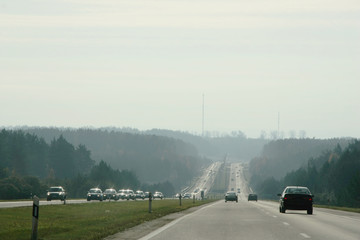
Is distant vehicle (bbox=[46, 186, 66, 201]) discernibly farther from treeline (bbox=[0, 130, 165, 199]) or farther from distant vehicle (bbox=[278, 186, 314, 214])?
distant vehicle (bbox=[278, 186, 314, 214])

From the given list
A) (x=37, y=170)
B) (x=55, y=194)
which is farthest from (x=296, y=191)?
(x=37, y=170)

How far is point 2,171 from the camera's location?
122938mm

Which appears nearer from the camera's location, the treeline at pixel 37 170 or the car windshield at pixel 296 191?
the car windshield at pixel 296 191

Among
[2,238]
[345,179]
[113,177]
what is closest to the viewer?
[2,238]

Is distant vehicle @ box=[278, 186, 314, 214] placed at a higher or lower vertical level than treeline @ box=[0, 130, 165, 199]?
lower

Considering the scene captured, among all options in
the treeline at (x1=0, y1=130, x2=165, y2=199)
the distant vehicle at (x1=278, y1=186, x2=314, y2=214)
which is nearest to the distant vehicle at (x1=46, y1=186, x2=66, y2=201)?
the treeline at (x1=0, y1=130, x2=165, y2=199)

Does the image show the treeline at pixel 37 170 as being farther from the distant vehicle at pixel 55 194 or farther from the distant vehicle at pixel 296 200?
the distant vehicle at pixel 296 200

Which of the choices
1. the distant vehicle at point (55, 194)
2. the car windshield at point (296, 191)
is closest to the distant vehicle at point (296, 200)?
the car windshield at point (296, 191)

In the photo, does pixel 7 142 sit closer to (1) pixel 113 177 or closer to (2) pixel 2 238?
(1) pixel 113 177

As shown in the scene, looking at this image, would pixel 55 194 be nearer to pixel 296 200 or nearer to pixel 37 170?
pixel 296 200

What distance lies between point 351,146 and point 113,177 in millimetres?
66992

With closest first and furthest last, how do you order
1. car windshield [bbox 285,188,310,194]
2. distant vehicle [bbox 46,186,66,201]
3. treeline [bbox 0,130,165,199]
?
car windshield [bbox 285,188,310,194] → distant vehicle [bbox 46,186,66,201] → treeline [bbox 0,130,165,199]

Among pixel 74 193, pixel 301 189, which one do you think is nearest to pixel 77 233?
pixel 301 189

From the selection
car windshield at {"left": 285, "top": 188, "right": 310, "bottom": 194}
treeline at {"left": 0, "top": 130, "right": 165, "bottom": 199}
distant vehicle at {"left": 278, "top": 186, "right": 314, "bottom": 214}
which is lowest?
distant vehicle at {"left": 278, "top": 186, "right": 314, "bottom": 214}
